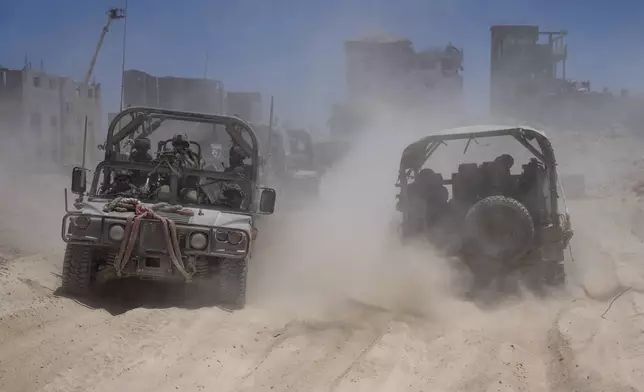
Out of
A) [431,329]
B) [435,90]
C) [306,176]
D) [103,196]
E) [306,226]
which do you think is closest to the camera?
[431,329]

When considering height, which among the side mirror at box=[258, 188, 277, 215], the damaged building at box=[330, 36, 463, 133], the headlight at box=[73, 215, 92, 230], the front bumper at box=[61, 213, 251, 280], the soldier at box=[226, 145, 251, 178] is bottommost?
the front bumper at box=[61, 213, 251, 280]

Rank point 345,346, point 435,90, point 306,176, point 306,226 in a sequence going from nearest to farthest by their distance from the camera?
point 345,346
point 306,226
point 306,176
point 435,90

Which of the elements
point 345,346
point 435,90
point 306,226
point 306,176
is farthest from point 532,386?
point 435,90

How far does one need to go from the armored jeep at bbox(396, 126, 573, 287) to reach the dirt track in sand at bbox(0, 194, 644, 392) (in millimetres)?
1233

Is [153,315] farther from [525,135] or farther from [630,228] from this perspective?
[630,228]

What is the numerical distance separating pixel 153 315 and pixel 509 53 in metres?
42.6

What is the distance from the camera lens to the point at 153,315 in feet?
22.1

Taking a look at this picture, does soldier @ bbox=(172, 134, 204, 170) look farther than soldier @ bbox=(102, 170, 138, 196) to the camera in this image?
Yes

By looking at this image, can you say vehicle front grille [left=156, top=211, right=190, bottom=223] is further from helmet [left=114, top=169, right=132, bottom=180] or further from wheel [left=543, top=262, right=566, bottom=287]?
wheel [left=543, top=262, right=566, bottom=287]

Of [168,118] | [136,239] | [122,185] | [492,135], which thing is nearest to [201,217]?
[136,239]

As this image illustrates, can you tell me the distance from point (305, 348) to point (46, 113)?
32730mm

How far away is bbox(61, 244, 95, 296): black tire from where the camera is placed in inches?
296

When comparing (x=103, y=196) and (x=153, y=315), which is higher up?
(x=103, y=196)

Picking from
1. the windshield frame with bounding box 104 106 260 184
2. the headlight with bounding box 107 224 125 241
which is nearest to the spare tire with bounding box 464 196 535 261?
the windshield frame with bounding box 104 106 260 184
